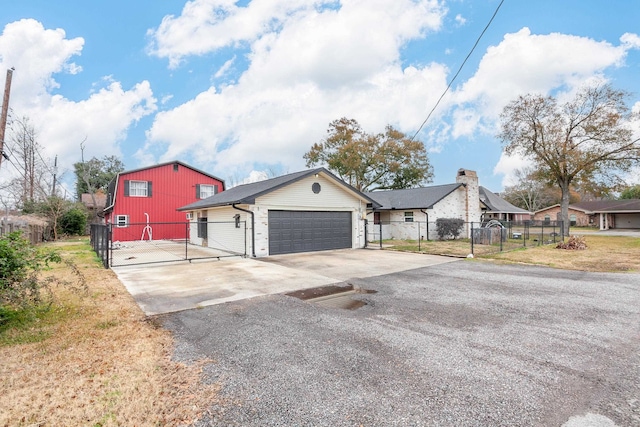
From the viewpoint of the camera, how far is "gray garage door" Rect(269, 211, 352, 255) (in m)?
13.3

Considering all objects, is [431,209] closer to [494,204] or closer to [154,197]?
[494,204]

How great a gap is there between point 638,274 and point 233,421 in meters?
11.5

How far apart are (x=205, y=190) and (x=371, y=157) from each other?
60.3 feet

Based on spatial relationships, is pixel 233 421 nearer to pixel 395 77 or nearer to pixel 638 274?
pixel 638 274

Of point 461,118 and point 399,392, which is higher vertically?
point 461,118

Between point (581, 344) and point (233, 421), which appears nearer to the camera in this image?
point (233, 421)

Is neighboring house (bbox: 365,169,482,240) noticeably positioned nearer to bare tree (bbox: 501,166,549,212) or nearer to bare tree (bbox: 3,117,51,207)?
bare tree (bbox: 3,117,51,207)

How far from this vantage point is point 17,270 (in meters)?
4.31

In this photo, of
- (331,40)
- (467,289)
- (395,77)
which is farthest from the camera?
(395,77)

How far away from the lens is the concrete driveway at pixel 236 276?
6211 mm

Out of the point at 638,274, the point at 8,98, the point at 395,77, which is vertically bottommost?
the point at 638,274

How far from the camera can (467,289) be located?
6.91m

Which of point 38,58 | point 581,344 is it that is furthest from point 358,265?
point 38,58

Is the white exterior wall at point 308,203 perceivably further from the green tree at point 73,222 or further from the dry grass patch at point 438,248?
the green tree at point 73,222
